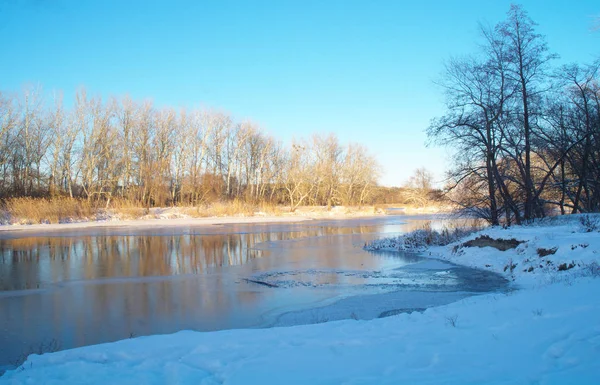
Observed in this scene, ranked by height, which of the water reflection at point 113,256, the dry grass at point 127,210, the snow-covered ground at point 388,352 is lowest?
the water reflection at point 113,256

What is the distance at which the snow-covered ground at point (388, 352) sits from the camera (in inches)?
154

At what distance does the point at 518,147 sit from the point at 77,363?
18.5m

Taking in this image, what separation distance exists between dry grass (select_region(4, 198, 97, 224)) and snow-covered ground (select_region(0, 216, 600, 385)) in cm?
3068

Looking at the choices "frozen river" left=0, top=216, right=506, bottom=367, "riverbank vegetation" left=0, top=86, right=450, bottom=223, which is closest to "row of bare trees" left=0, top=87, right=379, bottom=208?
"riverbank vegetation" left=0, top=86, right=450, bottom=223

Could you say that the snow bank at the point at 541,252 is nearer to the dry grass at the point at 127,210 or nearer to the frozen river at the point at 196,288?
the frozen river at the point at 196,288

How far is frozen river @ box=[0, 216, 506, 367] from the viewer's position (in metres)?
7.13

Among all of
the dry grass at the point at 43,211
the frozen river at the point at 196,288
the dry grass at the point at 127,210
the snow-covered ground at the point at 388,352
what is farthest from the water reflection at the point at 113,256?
the dry grass at the point at 127,210

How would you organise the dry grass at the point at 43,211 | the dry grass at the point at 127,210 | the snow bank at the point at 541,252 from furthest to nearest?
1. the dry grass at the point at 127,210
2. the dry grass at the point at 43,211
3. the snow bank at the point at 541,252

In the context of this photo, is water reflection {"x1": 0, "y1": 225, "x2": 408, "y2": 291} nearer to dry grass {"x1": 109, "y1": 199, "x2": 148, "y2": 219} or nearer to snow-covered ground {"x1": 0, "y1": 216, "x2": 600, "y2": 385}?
snow-covered ground {"x1": 0, "y1": 216, "x2": 600, "y2": 385}

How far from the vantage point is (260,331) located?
18.9 feet

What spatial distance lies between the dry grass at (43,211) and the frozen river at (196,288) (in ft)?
48.6

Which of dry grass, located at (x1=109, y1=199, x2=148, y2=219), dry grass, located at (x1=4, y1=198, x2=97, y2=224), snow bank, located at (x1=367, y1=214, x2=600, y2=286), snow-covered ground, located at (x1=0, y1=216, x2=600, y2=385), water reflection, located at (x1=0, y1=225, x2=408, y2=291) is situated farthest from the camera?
dry grass, located at (x1=109, y1=199, x2=148, y2=219)

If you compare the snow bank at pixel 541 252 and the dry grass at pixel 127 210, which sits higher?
the dry grass at pixel 127 210

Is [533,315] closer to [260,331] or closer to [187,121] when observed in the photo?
[260,331]
